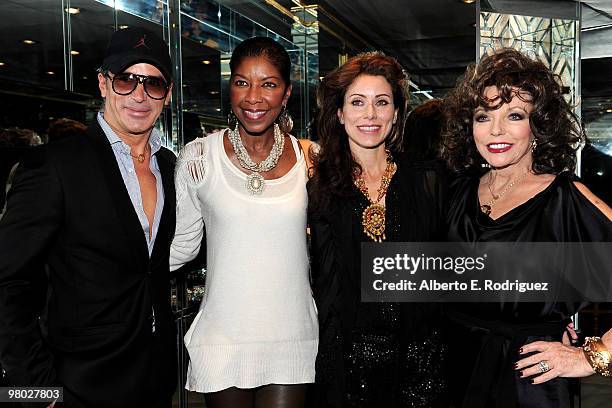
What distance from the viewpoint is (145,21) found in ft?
9.11

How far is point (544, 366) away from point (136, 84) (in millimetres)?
1577

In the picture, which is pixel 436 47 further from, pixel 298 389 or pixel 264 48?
pixel 298 389

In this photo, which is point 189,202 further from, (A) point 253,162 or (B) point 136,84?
(B) point 136,84

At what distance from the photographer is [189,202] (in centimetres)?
199

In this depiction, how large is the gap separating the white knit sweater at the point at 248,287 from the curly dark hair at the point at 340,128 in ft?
0.42

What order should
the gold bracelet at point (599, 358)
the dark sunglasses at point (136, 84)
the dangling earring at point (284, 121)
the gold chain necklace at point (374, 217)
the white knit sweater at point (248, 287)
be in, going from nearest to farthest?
the gold bracelet at point (599, 358), the dark sunglasses at point (136, 84), the white knit sweater at point (248, 287), the gold chain necklace at point (374, 217), the dangling earring at point (284, 121)

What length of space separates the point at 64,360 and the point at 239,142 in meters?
0.96

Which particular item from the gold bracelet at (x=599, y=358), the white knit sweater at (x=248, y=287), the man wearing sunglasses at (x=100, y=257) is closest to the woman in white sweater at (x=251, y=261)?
the white knit sweater at (x=248, y=287)

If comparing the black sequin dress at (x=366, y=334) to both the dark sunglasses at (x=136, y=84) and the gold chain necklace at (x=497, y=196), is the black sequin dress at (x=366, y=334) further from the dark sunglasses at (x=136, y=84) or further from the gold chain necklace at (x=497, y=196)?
the dark sunglasses at (x=136, y=84)

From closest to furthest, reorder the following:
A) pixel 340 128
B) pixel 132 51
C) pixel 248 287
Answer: pixel 132 51 → pixel 248 287 → pixel 340 128

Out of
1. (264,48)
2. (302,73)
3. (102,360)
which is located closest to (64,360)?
(102,360)

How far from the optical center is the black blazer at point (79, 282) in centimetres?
149

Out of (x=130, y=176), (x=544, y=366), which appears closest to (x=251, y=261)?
(x=130, y=176)

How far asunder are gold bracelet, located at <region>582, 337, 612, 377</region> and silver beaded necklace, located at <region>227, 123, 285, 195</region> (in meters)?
1.19
